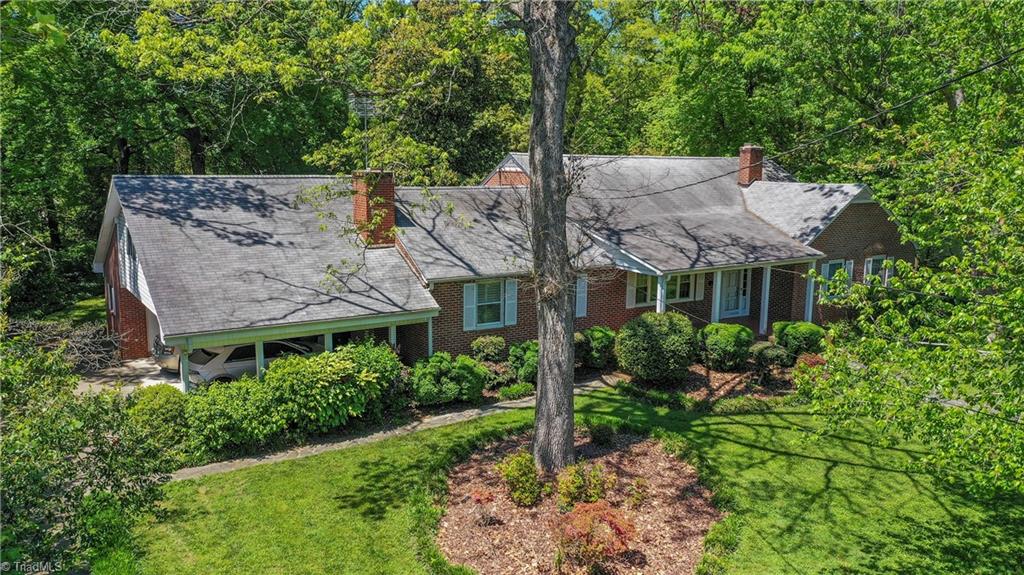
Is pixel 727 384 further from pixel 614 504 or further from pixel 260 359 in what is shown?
pixel 260 359

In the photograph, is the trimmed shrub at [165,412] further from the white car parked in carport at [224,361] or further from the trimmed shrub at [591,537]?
the trimmed shrub at [591,537]

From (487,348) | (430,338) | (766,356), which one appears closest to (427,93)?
(430,338)

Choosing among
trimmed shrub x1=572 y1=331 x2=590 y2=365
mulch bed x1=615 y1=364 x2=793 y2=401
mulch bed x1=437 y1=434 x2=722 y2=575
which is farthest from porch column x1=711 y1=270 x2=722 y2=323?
mulch bed x1=437 y1=434 x2=722 y2=575

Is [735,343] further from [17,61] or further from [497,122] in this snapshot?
[17,61]

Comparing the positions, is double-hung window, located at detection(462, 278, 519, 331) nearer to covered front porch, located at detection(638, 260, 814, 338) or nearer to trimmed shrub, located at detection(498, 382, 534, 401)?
trimmed shrub, located at detection(498, 382, 534, 401)

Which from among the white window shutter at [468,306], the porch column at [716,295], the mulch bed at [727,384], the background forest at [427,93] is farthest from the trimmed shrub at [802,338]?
the white window shutter at [468,306]

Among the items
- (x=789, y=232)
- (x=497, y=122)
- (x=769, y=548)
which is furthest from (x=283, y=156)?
(x=769, y=548)
